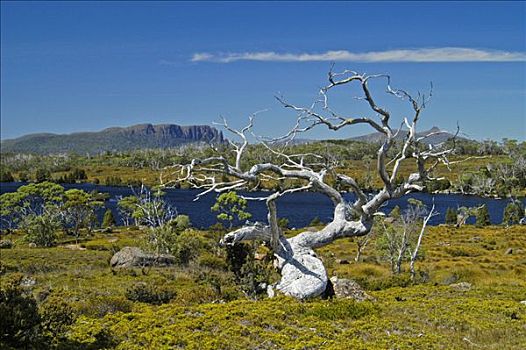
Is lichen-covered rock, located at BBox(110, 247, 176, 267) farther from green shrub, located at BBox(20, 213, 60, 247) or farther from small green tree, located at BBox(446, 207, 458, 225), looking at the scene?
small green tree, located at BBox(446, 207, 458, 225)

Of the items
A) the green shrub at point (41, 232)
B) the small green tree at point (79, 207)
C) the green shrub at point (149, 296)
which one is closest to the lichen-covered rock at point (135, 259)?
the green shrub at point (149, 296)

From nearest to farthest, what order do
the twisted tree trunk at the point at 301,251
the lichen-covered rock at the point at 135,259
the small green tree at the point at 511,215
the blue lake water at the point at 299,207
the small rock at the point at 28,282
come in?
the twisted tree trunk at the point at 301,251 → the small rock at the point at 28,282 → the lichen-covered rock at the point at 135,259 → the small green tree at the point at 511,215 → the blue lake water at the point at 299,207

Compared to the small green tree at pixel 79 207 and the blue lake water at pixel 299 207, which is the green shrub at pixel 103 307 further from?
the blue lake water at pixel 299 207

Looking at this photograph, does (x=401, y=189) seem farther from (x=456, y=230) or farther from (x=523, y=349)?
(x=456, y=230)

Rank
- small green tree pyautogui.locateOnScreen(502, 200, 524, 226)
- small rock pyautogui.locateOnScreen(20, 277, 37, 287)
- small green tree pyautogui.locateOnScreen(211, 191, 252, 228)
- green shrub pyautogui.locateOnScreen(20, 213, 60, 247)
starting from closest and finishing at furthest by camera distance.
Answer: small rock pyautogui.locateOnScreen(20, 277, 37, 287) → small green tree pyautogui.locateOnScreen(211, 191, 252, 228) → green shrub pyautogui.locateOnScreen(20, 213, 60, 247) → small green tree pyautogui.locateOnScreen(502, 200, 524, 226)

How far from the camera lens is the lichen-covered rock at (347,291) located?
15977 mm

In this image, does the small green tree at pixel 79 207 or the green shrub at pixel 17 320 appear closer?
the green shrub at pixel 17 320

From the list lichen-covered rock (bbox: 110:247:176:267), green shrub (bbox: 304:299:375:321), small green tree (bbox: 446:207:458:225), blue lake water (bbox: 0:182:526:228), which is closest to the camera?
green shrub (bbox: 304:299:375:321)

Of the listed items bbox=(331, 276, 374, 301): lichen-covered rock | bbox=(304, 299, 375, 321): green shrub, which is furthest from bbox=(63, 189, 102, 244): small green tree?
bbox=(304, 299, 375, 321): green shrub

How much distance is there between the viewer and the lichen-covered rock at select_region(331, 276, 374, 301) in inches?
629

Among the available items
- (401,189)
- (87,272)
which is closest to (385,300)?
(401,189)

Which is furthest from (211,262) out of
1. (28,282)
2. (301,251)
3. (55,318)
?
(55,318)

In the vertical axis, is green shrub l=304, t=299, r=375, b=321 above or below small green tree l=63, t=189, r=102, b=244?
above

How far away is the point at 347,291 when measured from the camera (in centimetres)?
1614
